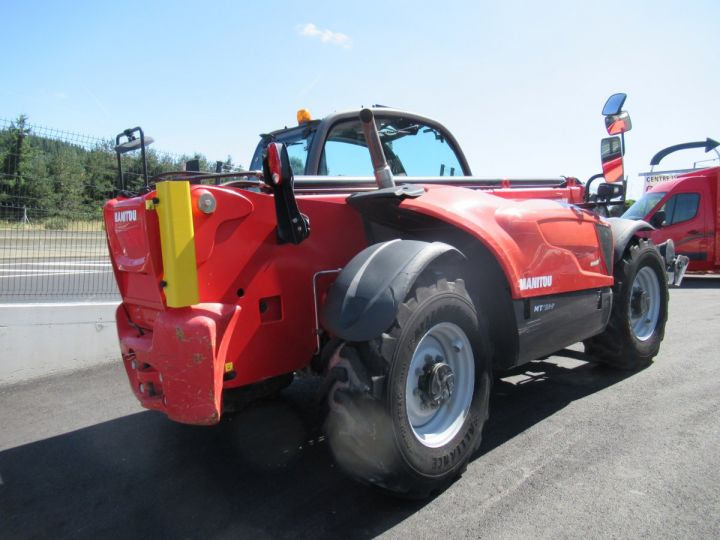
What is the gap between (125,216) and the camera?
2.65 metres

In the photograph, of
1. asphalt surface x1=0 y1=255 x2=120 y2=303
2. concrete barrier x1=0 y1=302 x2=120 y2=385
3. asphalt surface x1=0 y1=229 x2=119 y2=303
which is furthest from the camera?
asphalt surface x1=0 y1=229 x2=119 y2=303

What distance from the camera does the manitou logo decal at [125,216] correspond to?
254 centimetres

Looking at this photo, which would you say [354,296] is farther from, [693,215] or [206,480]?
[693,215]

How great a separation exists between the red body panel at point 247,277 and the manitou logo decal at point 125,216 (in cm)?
2

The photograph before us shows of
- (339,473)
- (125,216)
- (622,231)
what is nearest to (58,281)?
(125,216)

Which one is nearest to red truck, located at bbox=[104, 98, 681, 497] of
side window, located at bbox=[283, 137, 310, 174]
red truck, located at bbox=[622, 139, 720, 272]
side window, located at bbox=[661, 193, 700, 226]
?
side window, located at bbox=[283, 137, 310, 174]

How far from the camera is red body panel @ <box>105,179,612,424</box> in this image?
7.76 feet

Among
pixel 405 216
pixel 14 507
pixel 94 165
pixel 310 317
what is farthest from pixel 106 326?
pixel 405 216

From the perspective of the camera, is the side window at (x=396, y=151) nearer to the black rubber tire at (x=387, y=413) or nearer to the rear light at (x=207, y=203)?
the rear light at (x=207, y=203)

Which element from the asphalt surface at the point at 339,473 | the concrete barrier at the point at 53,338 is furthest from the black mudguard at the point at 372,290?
the concrete barrier at the point at 53,338

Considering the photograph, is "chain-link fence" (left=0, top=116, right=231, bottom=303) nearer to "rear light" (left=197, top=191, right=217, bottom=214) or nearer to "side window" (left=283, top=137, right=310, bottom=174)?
"side window" (left=283, top=137, right=310, bottom=174)

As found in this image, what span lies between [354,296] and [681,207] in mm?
12208

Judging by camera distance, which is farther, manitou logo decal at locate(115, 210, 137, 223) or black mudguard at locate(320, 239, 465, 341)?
manitou logo decal at locate(115, 210, 137, 223)

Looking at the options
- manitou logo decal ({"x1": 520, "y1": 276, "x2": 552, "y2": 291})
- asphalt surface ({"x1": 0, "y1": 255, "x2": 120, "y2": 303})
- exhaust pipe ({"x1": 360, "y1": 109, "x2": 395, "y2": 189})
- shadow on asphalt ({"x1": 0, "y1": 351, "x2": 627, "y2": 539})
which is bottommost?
shadow on asphalt ({"x1": 0, "y1": 351, "x2": 627, "y2": 539})
